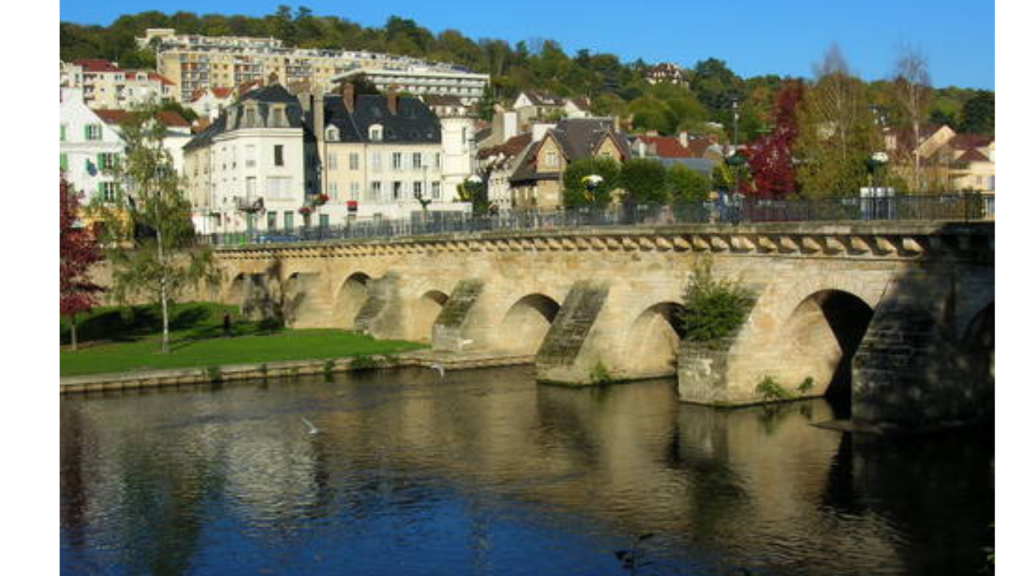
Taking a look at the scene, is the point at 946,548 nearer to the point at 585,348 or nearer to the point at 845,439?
the point at 845,439

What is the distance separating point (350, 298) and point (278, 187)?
787 inches

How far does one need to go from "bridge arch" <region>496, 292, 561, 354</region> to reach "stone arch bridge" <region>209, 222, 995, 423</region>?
65mm

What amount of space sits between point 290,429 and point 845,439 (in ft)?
51.3

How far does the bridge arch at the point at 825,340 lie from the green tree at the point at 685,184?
4982cm

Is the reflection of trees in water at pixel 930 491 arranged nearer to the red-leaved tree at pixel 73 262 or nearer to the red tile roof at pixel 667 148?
the red-leaved tree at pixel 73 262

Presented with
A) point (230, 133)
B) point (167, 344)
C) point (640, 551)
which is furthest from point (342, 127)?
point (640, 551)

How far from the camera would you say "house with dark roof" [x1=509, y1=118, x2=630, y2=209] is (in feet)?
310

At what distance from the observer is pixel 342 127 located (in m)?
87.9

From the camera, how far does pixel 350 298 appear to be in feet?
215

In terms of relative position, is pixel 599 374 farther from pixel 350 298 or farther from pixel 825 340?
pixel 350 298

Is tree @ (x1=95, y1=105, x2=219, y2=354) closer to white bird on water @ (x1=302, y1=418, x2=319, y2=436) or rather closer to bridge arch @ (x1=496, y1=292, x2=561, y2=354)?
bridge arch @ (x1=496, y1=292, x2=561, y2=354)

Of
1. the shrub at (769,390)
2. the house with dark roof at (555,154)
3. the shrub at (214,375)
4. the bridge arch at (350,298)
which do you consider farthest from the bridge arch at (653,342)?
the house with dark roof at (555,154)

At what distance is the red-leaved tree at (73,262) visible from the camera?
55.0 m

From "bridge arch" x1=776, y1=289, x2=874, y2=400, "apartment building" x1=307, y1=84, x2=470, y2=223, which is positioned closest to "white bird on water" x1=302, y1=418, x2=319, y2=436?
"bridge arch" x1=776, y1=289, x2=874, y2=400
